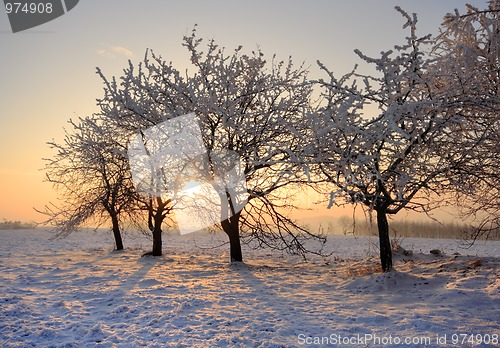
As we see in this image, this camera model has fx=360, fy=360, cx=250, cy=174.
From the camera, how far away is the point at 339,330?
6.25 meters

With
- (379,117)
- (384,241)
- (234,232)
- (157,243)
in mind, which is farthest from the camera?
(157,243)

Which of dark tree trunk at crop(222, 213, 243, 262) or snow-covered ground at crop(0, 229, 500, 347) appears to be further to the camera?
dark tree trunk at crop(222, 213, 243, 262)

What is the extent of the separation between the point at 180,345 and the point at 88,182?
58.0 ft

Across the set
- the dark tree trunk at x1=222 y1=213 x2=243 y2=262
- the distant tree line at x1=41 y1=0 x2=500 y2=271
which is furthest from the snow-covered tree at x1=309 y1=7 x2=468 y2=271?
the dark tree trunk at x1=222 y1=213 x2=243 y2=262

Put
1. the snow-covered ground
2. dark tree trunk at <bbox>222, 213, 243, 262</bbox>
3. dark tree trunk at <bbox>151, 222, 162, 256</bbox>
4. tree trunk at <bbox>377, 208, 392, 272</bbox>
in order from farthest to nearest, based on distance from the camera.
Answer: dark tree trunk at <bbox>151, 222, 162, 256</bbox>, dark tree trunk at <bbox>222, 213, 243, 262</bbox>, tree trunk at <bbox>377, 208, 392, 272</bbox>, the snow-covered ground

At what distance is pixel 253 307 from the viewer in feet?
26.0

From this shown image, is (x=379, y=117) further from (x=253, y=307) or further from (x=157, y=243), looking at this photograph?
(x=157, y=243)

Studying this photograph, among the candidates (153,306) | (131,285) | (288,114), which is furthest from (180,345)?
(288,114)

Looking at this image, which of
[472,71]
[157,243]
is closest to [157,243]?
[157,243]

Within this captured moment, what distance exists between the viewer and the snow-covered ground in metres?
6.01

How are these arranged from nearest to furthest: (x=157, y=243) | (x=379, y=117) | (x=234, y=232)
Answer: (x=379, y=117)
(x=234, y=232)
(x=157, y=243)

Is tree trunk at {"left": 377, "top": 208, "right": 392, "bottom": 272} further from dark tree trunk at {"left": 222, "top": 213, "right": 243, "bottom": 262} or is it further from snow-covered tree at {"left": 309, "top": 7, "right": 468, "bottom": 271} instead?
dark tree trunk at {"left": 222, "top": 213, "right": 243, "bottom": 262}

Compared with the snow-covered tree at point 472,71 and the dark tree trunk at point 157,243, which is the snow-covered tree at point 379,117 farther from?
the dark tree trunk at point 157,243

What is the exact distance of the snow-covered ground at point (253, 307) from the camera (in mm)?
6008
